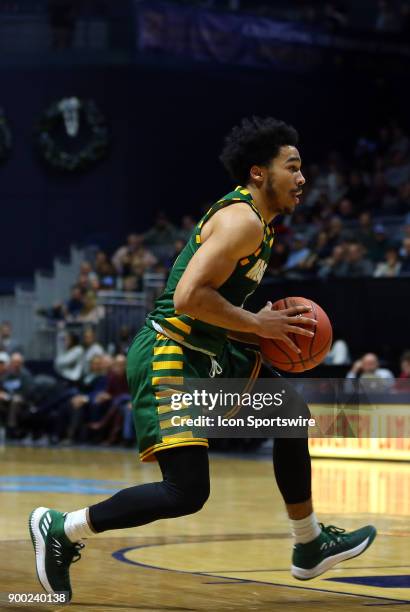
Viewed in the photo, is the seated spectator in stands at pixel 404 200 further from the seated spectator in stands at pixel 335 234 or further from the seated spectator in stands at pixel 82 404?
the seated spectator in stands at pixel 82 404

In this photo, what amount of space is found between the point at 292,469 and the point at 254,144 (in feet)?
4.44

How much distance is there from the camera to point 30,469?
43.8ft

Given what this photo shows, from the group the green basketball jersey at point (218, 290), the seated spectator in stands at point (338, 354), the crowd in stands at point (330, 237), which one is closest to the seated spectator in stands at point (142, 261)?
the crowd in stands at point (330, 237)

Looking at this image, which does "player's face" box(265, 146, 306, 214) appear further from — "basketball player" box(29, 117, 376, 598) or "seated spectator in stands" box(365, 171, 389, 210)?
"seated spectator in stands" box(365, 171, 389, 210)

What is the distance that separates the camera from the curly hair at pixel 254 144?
17.3ft

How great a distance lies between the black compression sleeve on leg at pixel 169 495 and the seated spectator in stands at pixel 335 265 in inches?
469

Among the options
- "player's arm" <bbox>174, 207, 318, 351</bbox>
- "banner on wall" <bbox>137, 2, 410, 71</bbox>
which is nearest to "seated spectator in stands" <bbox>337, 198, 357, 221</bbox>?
"banner on wall" <bbox>137, 2, 410, 71</bbox>

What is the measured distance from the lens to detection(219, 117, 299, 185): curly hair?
527 centimetres

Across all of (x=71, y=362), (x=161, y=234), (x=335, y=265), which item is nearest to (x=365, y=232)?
(x=335, y=265)

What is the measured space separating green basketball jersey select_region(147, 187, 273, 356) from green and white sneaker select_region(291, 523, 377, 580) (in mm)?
912

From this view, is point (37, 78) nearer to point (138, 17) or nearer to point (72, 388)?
point (138, 17)

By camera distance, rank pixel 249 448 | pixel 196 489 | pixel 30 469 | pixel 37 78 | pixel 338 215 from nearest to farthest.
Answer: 1. pixel 196 489
2. pixel 30 469
3. pixel 249 448
4. pixel 338 215
5. pixel 37 78

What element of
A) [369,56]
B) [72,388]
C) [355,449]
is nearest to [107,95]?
[369,56]

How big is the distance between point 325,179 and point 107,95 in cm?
562
